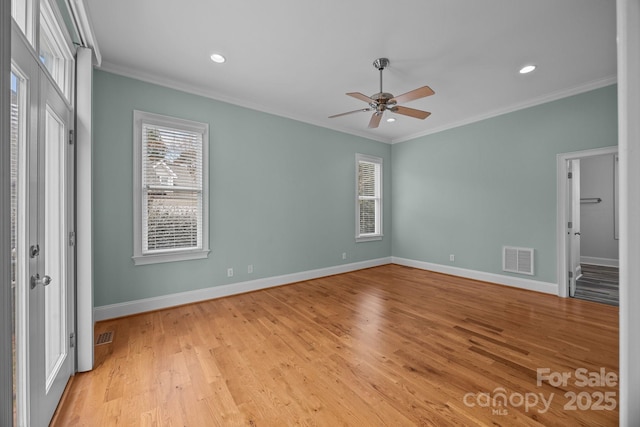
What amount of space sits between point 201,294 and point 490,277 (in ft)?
15.4

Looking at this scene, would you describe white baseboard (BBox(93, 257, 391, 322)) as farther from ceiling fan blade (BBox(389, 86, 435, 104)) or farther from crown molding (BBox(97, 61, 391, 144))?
ceiling fan blade (BBox(389, 86, 435, 104))

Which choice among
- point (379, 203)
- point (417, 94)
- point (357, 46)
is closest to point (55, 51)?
point (357, 46)

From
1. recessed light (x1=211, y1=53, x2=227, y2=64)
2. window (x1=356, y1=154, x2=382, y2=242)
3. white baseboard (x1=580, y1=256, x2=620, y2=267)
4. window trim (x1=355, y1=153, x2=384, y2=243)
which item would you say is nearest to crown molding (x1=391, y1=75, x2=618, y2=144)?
window trim (x1=355, y1=153, x2=384, y2=243)

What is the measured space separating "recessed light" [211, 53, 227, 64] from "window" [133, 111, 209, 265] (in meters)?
0.94

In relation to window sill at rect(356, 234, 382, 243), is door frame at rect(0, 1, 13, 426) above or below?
above

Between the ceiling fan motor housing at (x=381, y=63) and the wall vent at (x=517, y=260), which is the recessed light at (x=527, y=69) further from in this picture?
the wall vent at (x=517, y=260)

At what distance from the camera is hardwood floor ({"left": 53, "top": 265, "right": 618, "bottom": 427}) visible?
5.59 feet

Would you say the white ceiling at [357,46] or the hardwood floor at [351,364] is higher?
the white ceiling at [357,46]

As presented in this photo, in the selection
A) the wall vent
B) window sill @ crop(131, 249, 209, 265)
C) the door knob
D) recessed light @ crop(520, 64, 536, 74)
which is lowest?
the wall vent

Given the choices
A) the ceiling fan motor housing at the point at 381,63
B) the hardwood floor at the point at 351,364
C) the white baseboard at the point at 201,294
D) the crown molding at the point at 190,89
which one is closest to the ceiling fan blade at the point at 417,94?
the ceiling fan motor housing at the point at 381,63

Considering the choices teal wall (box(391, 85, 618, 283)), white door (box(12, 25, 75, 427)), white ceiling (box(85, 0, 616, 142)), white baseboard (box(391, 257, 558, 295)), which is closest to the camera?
white door (box(12, 25, 75, 427))

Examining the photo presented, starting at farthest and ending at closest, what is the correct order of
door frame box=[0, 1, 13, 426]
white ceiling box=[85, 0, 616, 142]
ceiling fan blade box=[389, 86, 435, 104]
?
1. ceiling fan blade box=[389, 86, 435, 104]
2. white ceiling box=[85, 0, 616, 142]
3. door frame box=[0, 1, 13, 426]

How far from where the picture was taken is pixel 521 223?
4.33 metres

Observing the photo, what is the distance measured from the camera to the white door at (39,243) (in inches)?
50.1
